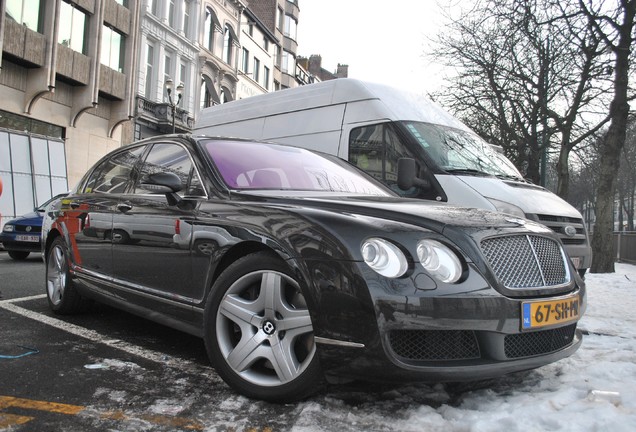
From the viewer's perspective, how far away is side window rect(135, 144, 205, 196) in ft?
11.2

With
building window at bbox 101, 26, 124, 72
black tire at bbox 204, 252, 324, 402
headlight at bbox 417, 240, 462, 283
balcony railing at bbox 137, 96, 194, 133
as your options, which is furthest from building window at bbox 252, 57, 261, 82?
headlight at bbox 417, 240, 462, 283

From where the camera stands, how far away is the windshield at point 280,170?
3.42 meters

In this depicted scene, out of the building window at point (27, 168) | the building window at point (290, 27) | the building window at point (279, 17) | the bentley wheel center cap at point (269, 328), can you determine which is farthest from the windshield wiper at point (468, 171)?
the building window at point (290, 27)

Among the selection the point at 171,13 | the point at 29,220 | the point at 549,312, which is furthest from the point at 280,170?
the point at 171,13

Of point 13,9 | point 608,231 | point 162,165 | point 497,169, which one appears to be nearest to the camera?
point 162,165

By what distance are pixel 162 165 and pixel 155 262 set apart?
794 millimetres

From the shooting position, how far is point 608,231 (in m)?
10.8

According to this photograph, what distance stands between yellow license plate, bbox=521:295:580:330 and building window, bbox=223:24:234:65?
104 feet

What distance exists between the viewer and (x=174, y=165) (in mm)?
3725

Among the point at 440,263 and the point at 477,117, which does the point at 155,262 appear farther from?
the point at 477,117

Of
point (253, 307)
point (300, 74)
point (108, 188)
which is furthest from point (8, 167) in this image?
point (300, 74)

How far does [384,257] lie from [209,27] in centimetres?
3046

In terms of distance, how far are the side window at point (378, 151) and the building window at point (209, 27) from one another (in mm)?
24930

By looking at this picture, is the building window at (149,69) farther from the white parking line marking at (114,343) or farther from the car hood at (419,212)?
the car hood at (419,212)
